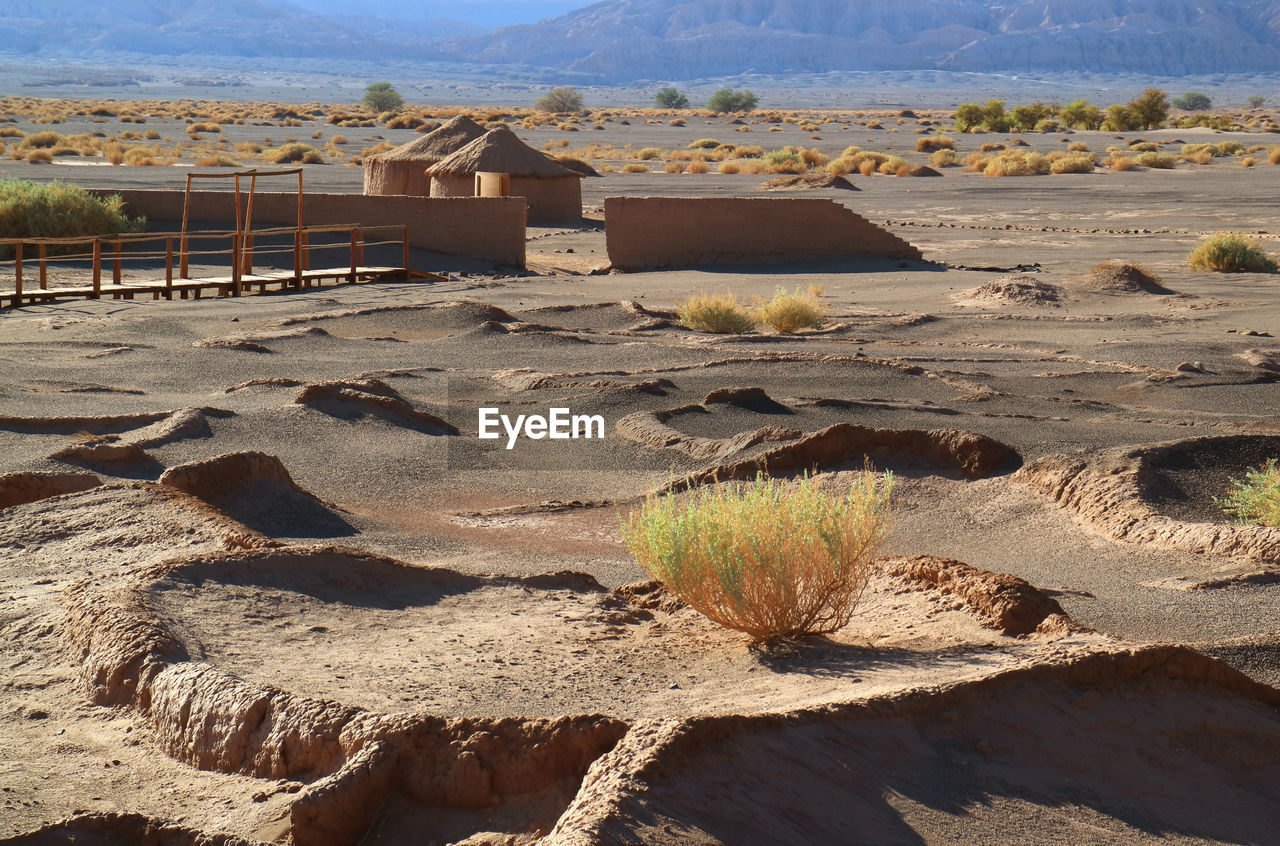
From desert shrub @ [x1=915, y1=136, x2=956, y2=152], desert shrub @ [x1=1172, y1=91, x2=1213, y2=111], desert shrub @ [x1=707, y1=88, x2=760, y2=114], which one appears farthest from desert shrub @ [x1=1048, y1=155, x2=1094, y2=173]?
desert shrub @ [x1=1172, y1=91, x2=1213, y2=111]

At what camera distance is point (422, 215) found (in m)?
27.3

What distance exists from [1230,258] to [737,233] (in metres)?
8.87

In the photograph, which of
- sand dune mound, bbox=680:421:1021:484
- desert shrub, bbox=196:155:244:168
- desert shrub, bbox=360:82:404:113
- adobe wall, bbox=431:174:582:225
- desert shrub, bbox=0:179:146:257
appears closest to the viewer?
sand dune mound, bbox=680:421:1021:484

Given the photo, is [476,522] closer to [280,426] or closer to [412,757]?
[280,426]

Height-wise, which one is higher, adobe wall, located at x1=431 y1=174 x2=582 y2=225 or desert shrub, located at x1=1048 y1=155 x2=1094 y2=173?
desert shrub, located at x1=1048 y1=155 x2=1094 y2=173

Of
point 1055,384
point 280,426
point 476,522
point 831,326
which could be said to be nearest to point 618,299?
point 831,326

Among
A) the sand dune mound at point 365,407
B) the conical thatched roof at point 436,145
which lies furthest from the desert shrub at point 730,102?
the sand dune mound at point 365,407

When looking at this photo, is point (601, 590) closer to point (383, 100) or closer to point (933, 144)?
point (933, 144)

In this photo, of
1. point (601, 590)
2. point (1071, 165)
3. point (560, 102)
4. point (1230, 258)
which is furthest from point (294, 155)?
point (601, 590)

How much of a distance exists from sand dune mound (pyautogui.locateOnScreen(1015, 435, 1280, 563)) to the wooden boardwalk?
1485 centimetres

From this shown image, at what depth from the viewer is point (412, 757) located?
15.1 ft

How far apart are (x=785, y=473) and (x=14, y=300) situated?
14.1 metres

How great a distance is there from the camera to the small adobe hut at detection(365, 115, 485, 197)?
3275 cm

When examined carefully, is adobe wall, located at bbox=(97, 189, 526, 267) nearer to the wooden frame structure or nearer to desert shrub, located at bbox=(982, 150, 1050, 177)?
the wooden frame structure
